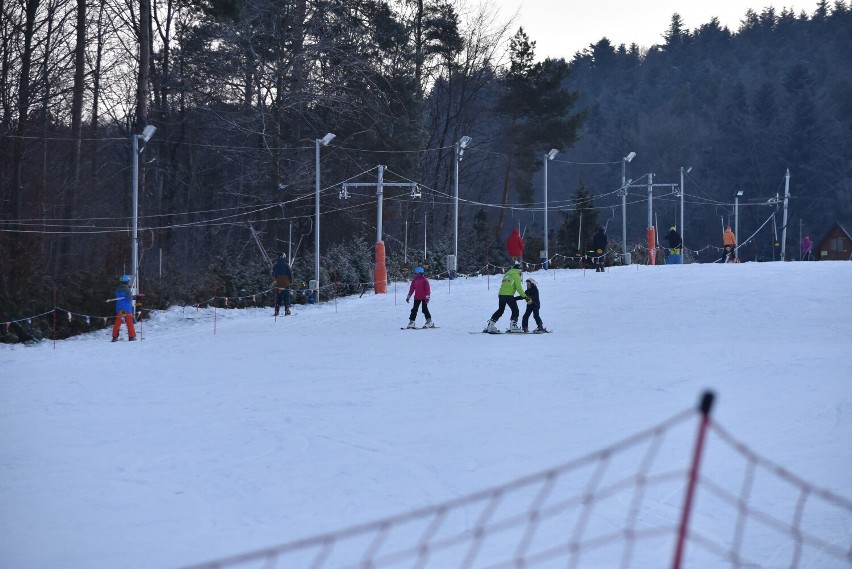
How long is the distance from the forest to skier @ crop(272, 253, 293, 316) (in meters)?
2.60

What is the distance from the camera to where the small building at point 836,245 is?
63.6 meters

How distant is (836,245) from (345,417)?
193ft

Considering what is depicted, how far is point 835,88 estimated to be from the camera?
84.8m

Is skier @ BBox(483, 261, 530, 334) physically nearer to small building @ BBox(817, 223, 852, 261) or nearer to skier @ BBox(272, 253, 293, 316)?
skier @ BBox(272, 253, 293, 316)

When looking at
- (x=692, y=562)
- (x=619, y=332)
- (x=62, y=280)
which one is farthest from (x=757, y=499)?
(x=62, y=280)

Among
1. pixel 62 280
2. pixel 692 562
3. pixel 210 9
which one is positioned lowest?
pixel 692 562

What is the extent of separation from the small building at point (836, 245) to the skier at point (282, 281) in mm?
44834

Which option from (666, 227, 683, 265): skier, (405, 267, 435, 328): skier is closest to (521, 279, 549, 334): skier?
(405, 267, 435, 328): skier

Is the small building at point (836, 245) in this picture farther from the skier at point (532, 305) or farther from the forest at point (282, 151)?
the skier at point (532, 305)

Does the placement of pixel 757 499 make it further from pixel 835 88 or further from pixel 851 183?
pixel 835 88

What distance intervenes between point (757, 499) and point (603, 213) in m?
81.6

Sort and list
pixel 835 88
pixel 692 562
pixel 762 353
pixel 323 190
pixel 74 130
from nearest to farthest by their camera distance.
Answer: pixel 692 562, pixel 762 353, pixel 74 130, pixel 323 190, pixel 835 88

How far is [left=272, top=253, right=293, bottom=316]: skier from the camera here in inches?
1114

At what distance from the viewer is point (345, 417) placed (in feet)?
43.5
